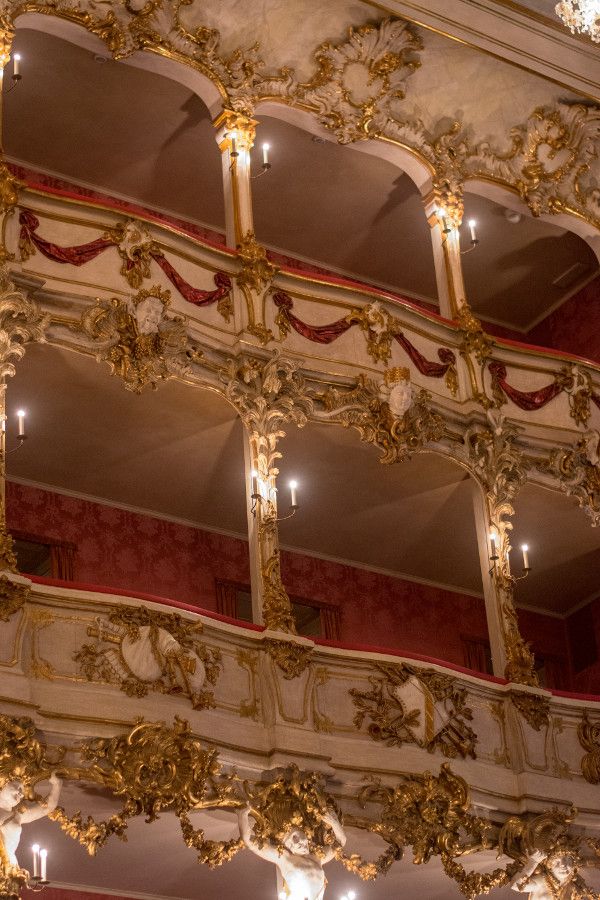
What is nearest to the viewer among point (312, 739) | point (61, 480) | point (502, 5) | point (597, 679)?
point (312, 739)

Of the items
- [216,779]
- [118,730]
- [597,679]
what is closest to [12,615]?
[118,730]

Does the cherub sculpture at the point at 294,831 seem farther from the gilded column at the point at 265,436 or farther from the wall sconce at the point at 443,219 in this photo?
the wall sconce at the point at 443,219

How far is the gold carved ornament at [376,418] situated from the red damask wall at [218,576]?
1.69 metres

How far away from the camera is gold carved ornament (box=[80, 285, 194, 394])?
1211 cm

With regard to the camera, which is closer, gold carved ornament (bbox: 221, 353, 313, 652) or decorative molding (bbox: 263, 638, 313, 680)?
decorative molding (bbox: 263, 638, 313, 680)

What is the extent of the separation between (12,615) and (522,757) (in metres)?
4.37

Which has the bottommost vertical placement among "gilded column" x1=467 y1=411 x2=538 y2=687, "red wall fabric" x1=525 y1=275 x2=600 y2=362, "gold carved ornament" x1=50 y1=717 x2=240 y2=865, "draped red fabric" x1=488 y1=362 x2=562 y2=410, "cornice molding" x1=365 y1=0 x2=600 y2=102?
"gold carved ornament" x1=50 y1=717 x2=240 y2=865

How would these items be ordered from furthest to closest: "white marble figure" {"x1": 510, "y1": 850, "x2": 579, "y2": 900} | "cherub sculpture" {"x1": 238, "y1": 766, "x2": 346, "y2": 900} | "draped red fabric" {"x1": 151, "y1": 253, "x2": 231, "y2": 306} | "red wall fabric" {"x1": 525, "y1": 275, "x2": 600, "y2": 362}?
"red wall fabric" {"x1": 525, "y1": 275, "x2": 600, "y2": 362} → "draped red fabric" {"x1": 151, "y1": 253, "x2": 231, "y2": 306} → "white marble figure" {"x1": 510, "y1": 850, "x2": 579, "y2": 900} → "cherub sculpture" {"x1": 238, "y1": 766, "x2": 346, "y2": 900}

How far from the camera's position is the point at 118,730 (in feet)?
35.1

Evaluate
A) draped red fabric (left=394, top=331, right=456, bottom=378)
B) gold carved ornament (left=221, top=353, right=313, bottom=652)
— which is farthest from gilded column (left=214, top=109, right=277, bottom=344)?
draped red fabric (left=394, top=331, right=456, bottom=378)

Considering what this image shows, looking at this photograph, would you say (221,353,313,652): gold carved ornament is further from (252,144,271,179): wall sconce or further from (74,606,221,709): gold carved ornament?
(252,144,271,179): wall sconce

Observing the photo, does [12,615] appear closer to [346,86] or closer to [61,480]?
[61,480]

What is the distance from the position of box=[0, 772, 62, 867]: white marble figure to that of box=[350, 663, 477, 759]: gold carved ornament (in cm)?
280

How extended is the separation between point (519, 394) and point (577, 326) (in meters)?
3.41
